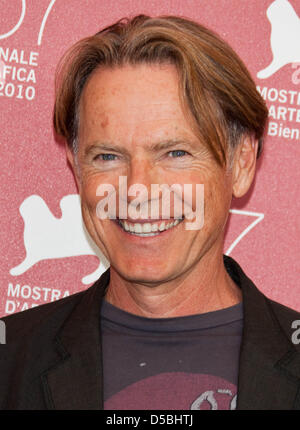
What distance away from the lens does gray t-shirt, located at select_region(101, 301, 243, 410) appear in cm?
231

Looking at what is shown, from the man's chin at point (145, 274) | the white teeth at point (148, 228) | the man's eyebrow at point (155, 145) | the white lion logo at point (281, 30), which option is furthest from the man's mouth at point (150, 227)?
the white lion logo at point (281, 30)

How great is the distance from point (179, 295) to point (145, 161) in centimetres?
48

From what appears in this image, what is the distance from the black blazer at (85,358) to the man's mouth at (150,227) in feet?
1.05

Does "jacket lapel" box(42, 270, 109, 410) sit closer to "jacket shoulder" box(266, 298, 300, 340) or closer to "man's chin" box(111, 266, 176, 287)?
"man's chin" box(111, 266, 176, 287)

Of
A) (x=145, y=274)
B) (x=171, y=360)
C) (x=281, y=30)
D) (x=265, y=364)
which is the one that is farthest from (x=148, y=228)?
(x=281, y=30)

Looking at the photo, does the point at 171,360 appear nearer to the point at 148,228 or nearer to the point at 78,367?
the point at 78,367

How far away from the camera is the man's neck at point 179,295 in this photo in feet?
8.20

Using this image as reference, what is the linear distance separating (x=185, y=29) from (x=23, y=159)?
95cm

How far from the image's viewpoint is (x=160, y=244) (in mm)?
2398

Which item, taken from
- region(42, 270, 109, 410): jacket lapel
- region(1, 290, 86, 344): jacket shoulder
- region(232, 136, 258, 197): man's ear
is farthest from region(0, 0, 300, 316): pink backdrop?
region(42, 270, 109, 410): jacket lapel

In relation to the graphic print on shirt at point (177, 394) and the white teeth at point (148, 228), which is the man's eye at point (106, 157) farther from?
the graphic print on shirt at point (177, 394)

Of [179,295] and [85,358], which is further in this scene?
[179,295]

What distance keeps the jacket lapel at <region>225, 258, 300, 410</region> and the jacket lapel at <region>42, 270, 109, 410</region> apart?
1.44 feet
